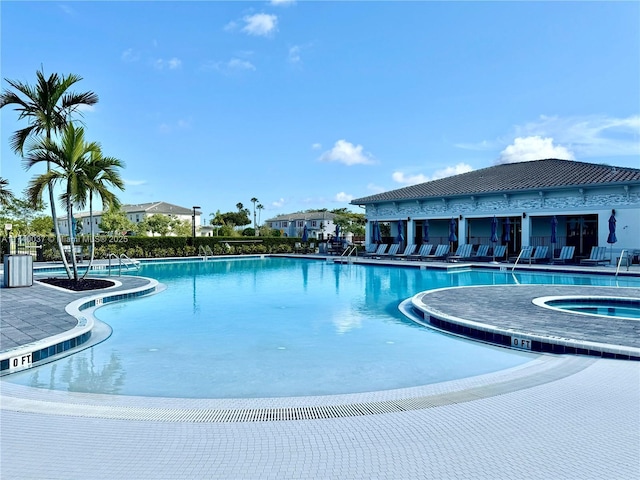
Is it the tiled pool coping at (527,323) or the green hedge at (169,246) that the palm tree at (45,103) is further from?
the green hedge at (169,246)

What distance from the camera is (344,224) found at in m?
58.4

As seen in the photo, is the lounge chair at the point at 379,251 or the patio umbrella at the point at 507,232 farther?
the lounge chair at the point at 379,251

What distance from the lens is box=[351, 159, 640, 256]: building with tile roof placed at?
19.7 metres

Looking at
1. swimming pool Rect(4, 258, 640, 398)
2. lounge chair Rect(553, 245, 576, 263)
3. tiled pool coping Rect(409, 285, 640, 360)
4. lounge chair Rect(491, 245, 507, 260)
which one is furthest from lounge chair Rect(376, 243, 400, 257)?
tiled pool coping Rect(409, 285, 640, 360)

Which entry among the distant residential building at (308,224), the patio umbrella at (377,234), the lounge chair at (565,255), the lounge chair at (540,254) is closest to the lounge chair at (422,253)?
the patio umbrella at (377,234)

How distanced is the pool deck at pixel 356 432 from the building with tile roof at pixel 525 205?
1760 centimetres

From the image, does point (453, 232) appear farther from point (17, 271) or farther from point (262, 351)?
point (17, 271)

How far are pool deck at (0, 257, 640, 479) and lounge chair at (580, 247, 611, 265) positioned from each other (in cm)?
1609

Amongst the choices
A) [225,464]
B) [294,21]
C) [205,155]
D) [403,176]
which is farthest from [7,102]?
[403,176]

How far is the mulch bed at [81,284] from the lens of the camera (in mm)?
11820

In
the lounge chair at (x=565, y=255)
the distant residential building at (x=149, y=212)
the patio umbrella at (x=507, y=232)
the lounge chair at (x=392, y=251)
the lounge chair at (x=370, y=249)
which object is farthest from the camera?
the distant residential building at (x=149, y=212)

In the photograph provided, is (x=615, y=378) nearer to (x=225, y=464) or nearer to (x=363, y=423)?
(x=363, y=423)

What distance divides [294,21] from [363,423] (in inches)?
709

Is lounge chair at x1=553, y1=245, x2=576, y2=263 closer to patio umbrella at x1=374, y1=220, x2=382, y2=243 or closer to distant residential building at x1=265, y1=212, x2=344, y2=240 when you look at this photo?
patio umbrella at x1=374, y1=220, x2=382, y2=243
